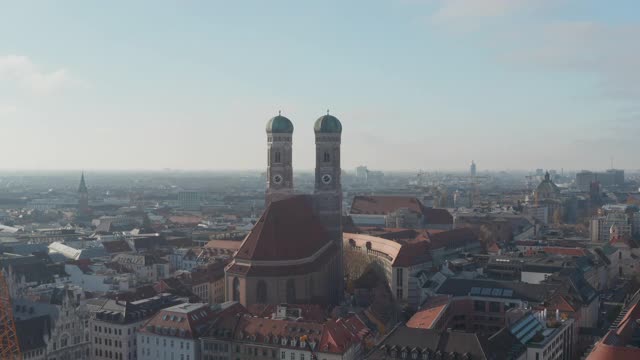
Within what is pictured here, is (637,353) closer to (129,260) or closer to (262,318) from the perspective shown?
(262,318)

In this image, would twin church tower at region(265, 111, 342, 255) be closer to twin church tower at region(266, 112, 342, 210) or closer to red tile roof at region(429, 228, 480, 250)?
twin church tower at region(266, 112, 342, 210)

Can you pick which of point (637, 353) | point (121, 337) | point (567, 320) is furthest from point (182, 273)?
point (637, 353)

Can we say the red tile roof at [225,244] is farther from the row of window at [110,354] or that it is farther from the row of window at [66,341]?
the row of window at [66,341]

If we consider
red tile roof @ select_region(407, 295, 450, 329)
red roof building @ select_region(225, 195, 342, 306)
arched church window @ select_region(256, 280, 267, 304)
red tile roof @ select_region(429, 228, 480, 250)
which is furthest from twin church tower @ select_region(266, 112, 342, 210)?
red tile roof @ select_region(407, 295, 450, 329)

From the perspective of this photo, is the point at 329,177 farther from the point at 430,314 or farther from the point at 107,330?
the point at 107,330

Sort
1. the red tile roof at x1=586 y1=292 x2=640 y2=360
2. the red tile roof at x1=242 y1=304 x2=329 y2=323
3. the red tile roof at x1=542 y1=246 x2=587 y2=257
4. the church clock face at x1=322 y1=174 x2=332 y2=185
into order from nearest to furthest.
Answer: the red tile roof at x1=586 y1=292 x2=640 y2=360
the red tile roof at x1=242 y1=304 x2=329 y2=323
the church clock face at x1=322 y1=174 x2=332 y2=185
the red tile roof at x1=542 y1=246 x2=587 y2=257

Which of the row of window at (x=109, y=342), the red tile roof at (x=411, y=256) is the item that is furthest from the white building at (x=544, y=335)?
the row of window at (x=109, y=342)
